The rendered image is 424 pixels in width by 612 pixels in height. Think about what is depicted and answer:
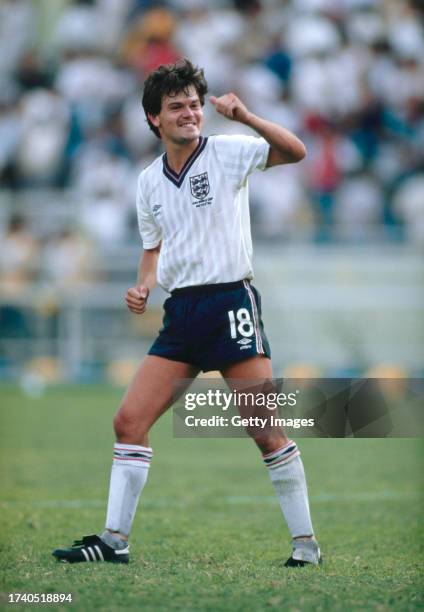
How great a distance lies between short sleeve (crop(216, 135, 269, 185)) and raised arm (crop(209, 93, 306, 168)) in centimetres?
8

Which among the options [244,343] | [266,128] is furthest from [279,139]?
[244,343]

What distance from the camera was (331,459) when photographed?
423 inches

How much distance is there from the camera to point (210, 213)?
6070 mm

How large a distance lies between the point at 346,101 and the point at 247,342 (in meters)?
12.9

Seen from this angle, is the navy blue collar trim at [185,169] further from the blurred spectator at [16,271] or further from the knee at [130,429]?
the blurred spectator at [16,271]

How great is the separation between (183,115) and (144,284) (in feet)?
3.06

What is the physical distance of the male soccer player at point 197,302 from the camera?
6059 mm

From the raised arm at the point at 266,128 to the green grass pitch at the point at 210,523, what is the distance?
199 centimetres

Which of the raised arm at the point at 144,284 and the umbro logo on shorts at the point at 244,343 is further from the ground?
the raised arm at the point at 144,284

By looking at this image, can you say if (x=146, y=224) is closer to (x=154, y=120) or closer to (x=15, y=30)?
(x=154, y=120)

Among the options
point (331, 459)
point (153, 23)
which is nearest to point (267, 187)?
point (153, 23)

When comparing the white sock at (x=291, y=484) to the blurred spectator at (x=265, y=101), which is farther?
the blurred spectator at (x=265, y=101)

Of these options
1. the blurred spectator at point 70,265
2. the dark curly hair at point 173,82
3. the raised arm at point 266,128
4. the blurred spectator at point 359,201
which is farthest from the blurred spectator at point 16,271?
the raised arm at point 266,128

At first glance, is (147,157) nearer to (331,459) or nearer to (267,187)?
(267,187)
